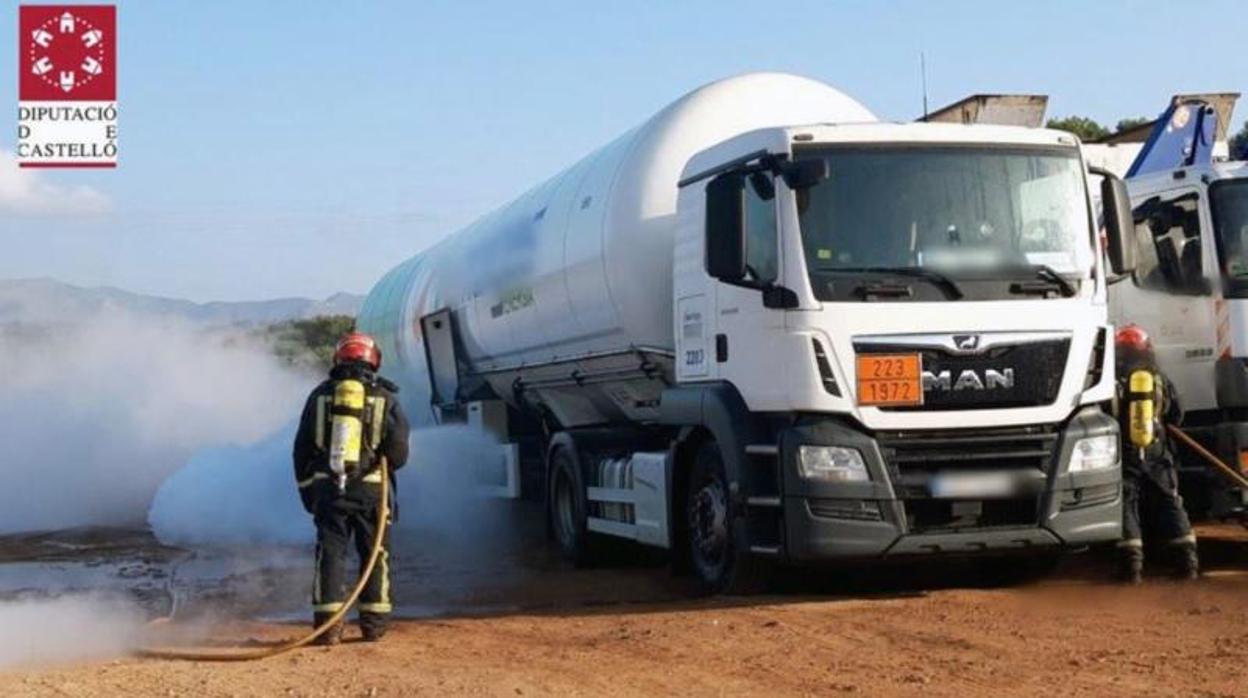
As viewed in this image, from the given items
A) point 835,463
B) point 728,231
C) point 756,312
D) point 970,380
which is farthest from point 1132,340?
point 728,231

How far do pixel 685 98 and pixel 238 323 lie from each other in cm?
2358

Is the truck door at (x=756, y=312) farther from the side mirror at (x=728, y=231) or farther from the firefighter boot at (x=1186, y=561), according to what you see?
the firefighter boot at (x=1186, y=561)

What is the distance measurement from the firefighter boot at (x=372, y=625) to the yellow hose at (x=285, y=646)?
0.13 meters

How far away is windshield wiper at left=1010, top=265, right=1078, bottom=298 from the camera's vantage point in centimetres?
885

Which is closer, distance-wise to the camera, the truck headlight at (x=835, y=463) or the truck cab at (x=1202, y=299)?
the truck headlight at (x=835, y=463)

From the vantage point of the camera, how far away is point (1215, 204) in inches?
410

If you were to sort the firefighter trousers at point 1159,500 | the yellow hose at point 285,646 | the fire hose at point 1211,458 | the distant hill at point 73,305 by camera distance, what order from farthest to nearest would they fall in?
the distant hill at point 73,305
the fire hose at point 1211,458
the firefighter trousers at point 1159,500
the yellow hose at point 285,646

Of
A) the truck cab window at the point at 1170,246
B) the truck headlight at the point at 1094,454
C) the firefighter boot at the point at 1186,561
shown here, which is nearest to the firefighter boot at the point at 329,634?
the truck headlight at the point at 1094,454

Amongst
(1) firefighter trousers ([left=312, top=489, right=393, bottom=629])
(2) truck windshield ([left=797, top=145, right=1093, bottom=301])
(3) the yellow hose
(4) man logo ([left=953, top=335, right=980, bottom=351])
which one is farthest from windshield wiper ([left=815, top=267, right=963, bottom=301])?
(1) firefighter trousers ([left=312, top=489, right=393, bottom=629])

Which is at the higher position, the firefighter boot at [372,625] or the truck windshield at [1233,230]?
the truck windshield at [1233,230]

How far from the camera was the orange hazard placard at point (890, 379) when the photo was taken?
8.64 metres

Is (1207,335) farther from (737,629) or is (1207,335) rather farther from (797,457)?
(737,629)

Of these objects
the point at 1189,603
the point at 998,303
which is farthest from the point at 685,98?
the point at 1189,603

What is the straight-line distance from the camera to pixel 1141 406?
32.2 ft
